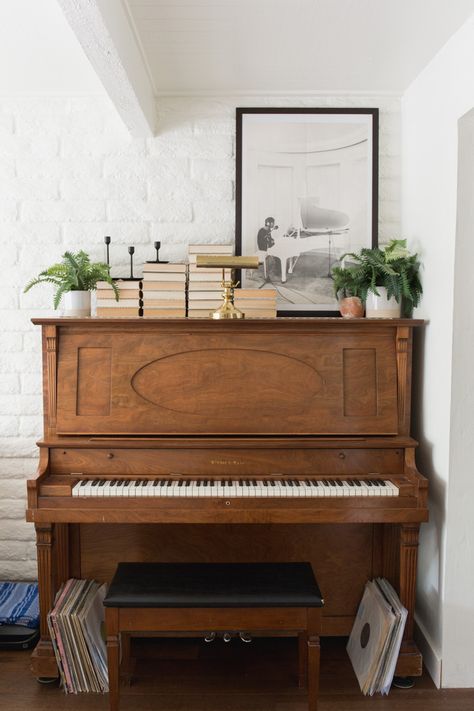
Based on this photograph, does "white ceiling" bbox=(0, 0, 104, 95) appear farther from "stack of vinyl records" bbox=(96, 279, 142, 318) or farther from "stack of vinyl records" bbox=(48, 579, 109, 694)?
"stack of vinyl records" bbox=(48, 579, 109, 694)

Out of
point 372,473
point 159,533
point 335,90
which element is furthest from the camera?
point 335,90

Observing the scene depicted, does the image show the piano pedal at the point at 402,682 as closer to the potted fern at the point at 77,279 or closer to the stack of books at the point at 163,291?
the stack of books at the point at 163,291

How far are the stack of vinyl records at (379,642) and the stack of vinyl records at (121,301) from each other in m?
1.56

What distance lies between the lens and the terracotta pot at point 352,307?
2.56 meters

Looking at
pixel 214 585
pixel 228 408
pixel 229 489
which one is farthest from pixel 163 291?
pixel 214 585

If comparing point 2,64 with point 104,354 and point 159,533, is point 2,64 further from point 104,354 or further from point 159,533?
point 159,533

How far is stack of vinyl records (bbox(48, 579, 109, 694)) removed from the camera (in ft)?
7.20

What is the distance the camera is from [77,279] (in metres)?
2.51

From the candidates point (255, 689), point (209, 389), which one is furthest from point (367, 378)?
point (255, 689)

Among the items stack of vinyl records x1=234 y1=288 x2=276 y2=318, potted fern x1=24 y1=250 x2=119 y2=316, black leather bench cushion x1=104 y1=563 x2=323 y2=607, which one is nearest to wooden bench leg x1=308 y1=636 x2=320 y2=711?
black leather bench cushion x1=104 y1=563 x2=323 y2=607

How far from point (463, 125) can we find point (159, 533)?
2.03 m

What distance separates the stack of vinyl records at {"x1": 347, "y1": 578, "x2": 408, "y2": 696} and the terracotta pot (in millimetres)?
1163

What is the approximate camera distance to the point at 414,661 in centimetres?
227

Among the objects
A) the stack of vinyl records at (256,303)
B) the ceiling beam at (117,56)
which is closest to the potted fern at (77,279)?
the stack of vinyl records at (256,303)
